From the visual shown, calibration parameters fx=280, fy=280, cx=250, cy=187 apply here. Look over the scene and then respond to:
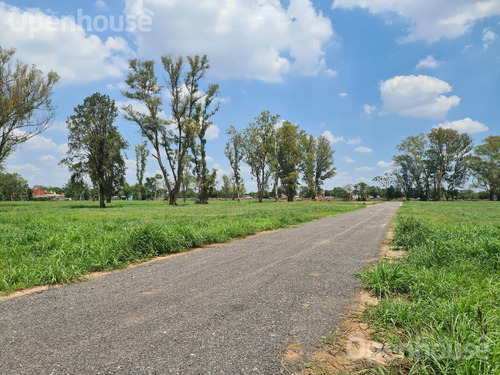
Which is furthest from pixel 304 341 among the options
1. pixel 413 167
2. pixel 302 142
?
pixel 413 167

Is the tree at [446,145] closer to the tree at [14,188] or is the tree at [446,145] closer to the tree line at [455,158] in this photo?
the tree line at [455,158]

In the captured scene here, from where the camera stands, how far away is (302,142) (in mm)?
66812

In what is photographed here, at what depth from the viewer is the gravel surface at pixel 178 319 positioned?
262 cm

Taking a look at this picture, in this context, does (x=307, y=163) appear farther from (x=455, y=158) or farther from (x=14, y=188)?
(x=14, y=188)

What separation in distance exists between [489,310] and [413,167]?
330ft

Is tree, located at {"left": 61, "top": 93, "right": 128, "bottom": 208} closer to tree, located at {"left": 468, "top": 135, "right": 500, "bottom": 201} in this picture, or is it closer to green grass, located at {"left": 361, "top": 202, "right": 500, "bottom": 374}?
green grass, located at {"left": 361, "top": 202, "right": 500, "bottom": 374}

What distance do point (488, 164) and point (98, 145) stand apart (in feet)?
278

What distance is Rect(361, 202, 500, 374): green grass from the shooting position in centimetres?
245

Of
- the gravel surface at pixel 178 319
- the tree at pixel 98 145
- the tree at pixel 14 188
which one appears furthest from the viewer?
the tree at pixel 14 188

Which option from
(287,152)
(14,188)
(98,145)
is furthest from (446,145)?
(14,188)

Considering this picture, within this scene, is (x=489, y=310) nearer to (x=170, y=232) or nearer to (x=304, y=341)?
(x=304, y=341)

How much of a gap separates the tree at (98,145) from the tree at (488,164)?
81.2 meters

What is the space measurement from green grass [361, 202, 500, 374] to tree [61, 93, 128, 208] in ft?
130

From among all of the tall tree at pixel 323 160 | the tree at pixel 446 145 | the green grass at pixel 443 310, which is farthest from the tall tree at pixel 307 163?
the green grass at pixel 443 310
